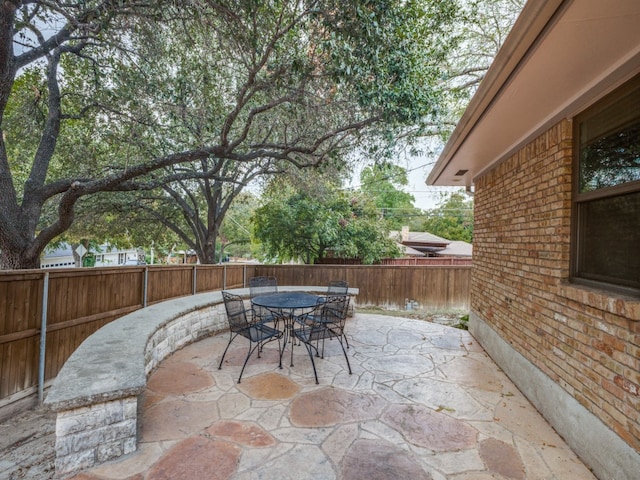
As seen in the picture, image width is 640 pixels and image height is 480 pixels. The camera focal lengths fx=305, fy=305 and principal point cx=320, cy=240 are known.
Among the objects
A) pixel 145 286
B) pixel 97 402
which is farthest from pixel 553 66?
pixel 145 286

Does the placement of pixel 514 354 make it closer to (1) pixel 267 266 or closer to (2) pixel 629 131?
(2) pixel 629 131

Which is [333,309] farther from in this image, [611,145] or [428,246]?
[428,246]

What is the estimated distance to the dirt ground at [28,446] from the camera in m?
2.05

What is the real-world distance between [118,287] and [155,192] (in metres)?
5.71

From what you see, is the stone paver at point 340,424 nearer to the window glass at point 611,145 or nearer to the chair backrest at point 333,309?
the chair backrest at point 333,309

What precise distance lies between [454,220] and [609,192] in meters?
25.5

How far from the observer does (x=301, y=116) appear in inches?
220

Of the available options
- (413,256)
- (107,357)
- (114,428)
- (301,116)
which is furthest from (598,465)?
(413,256)

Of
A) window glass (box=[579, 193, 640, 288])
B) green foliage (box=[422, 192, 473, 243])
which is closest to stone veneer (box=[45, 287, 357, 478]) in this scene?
window glass (box=[579, 193, 640, 288])

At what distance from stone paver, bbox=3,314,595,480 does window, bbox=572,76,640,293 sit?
1.39 metres

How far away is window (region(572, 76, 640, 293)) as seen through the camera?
78.7 inches

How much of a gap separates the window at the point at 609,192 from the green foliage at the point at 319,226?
5.99 meters

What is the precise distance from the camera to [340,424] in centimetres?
249

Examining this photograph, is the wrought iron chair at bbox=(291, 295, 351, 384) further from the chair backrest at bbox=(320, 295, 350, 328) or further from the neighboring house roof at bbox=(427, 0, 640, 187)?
the neighboring house roof at bbox=(427, 0, 640, 187)
